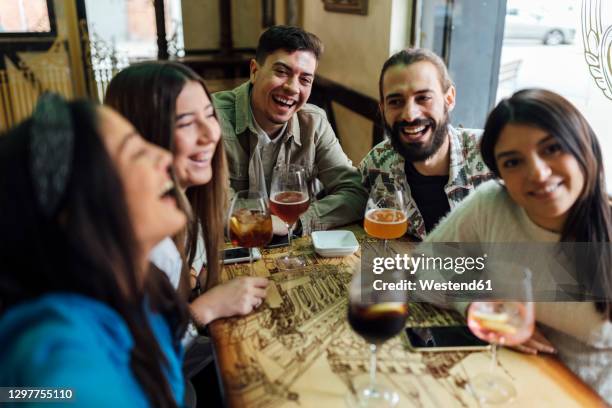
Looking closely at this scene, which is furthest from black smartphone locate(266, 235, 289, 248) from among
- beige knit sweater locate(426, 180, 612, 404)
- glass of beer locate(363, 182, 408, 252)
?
beige knit sweater locate(426, 180, 612, 404)

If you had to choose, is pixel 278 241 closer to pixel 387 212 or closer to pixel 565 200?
pixel 387 212

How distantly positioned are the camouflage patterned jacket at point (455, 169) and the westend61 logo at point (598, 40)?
55 cm

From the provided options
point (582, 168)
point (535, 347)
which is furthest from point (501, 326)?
point (582, 168)

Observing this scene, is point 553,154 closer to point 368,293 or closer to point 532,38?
point 368,293

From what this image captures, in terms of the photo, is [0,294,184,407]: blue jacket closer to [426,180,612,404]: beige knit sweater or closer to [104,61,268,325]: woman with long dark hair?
[104,61,268,325]: woman with long dark hair

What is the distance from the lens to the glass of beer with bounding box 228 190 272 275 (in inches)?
55.3

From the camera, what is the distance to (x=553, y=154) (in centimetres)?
113

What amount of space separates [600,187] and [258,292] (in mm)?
866

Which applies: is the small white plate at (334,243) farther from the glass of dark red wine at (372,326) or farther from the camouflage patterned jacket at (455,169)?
the glass of dark red wine at (372,326)

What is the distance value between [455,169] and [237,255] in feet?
2.90

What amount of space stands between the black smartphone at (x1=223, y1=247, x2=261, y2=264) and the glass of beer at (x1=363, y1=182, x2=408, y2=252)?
37cm

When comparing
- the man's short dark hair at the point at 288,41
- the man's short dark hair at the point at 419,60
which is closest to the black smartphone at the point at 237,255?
the man's short dark hair at the point at 419,60

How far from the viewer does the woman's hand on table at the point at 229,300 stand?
1.26 metres

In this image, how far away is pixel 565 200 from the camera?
115 cm
